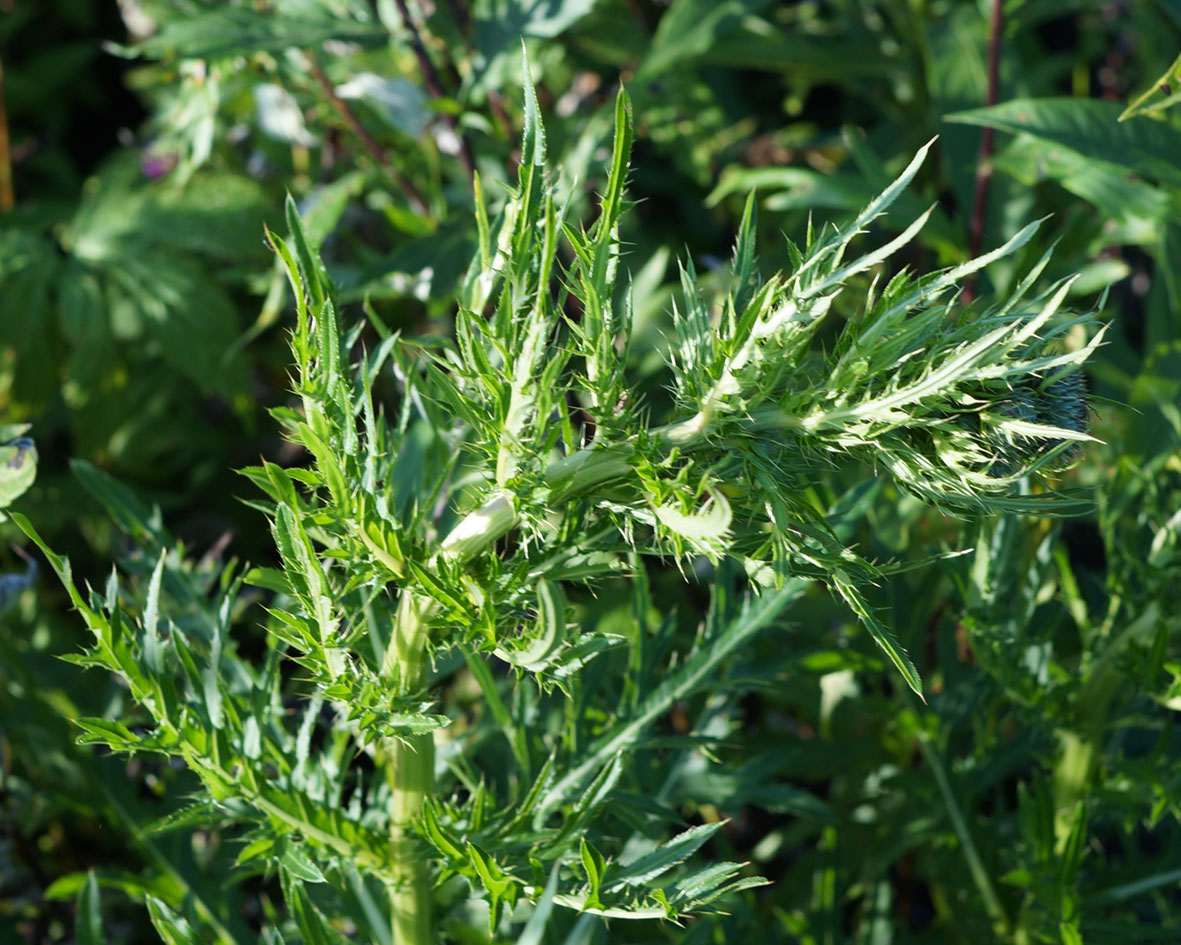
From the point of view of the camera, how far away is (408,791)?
0.92 m

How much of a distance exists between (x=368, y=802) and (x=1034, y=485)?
0.76 meters

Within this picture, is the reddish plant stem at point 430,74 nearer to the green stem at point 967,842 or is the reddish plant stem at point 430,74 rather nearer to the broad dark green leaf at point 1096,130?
the broad dark green leaf at point 1096,130

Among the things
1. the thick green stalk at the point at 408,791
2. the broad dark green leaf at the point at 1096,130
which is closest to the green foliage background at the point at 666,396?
the broad dark green leaf at the point at 1096,130

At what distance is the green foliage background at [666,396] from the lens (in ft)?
3.96

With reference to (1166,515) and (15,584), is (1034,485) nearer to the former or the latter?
(1166,515)

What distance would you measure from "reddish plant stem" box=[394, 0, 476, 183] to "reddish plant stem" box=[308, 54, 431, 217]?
134mm

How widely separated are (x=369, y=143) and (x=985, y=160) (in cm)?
96

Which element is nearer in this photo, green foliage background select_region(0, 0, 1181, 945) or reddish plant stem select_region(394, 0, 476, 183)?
green foliage background select_region(0, 0, 1181, 945)

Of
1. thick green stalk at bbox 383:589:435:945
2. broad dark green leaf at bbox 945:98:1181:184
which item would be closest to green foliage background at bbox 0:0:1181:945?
broad dark green leaf at bbox 945:98:1181:184

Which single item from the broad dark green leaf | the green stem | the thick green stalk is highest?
the broad dark green leaf

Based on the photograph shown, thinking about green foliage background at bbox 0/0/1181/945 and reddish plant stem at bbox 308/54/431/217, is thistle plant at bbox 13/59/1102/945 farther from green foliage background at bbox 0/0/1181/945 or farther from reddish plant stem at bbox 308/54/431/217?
reddish plant stem at bbox 308/54/431/217

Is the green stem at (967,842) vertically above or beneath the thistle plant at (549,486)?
beneath

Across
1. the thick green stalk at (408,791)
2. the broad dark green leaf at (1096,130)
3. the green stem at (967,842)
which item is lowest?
the green stem at (967,842)

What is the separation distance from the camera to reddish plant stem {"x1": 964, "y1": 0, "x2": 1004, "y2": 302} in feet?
5.41
